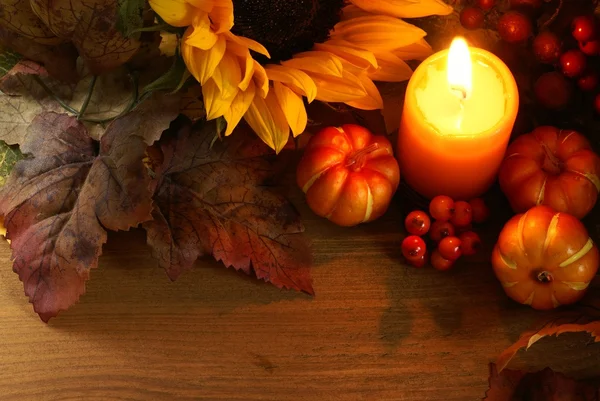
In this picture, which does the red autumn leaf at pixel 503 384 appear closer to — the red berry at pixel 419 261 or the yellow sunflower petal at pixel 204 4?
the red berry at pixel 419 261

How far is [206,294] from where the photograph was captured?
77 centimetres

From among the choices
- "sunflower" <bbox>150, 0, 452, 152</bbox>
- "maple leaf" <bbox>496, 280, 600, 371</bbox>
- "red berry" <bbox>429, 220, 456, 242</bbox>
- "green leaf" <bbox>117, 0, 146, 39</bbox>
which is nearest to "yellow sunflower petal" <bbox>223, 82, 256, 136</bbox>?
"sunflower" <bbox>150, 0, 452, 152</bbox>

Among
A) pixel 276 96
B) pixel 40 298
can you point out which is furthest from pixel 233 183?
pixel 40 298

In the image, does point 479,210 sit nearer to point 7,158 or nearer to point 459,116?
point 459,116

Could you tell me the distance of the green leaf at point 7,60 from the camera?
836mm

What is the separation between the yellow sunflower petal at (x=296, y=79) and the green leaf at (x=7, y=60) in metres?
0.27

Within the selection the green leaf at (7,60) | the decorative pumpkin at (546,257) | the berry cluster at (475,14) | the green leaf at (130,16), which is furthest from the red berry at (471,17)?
the green leaf at (7,60)

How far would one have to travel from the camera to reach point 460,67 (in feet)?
2.42

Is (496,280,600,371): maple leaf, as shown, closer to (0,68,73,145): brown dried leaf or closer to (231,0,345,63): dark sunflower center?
(231,0,345,63): dark sunflower center

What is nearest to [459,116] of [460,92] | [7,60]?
[460,92]

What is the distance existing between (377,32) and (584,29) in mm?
192

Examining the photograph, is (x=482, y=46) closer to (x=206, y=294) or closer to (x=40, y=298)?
(x=206, y=294)

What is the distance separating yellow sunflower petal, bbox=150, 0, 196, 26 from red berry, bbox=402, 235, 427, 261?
0.27 metres

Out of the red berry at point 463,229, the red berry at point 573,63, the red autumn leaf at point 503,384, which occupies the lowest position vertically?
the red autumn leaf at point 503,384
